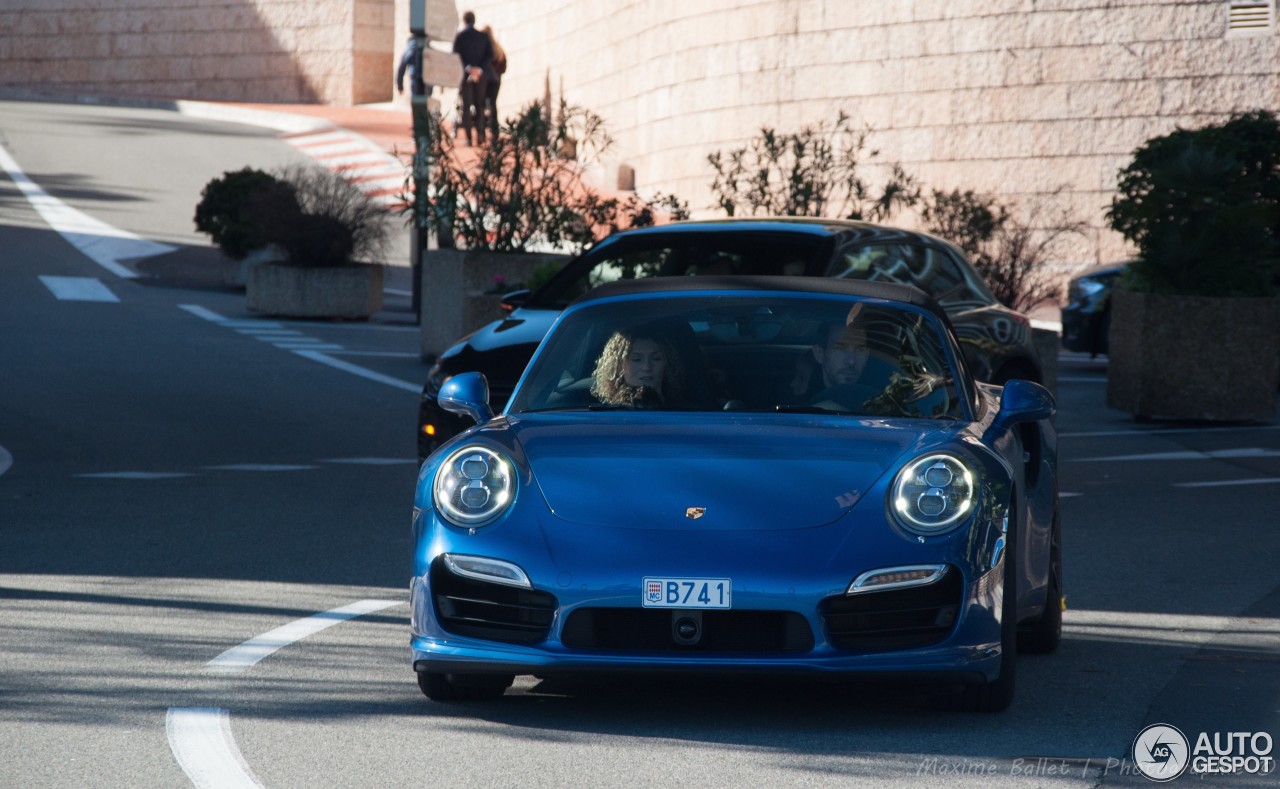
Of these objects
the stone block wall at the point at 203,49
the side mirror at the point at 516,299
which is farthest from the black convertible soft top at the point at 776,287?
the stone block wall at the point at 203,49

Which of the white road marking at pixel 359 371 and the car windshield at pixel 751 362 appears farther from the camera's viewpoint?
the white road marking at pixel 359 371

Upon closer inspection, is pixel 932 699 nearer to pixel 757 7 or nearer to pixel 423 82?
pixel 423 82

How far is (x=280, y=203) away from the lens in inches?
824

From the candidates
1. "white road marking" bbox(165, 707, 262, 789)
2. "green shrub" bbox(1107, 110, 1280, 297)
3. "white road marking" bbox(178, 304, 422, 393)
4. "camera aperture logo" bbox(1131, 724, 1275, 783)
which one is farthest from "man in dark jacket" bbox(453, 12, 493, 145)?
"camera aperture logo" bbox(1131, 724, 1275, 783)

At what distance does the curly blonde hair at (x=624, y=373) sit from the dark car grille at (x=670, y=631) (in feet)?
3.23

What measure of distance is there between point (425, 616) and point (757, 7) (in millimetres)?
24951

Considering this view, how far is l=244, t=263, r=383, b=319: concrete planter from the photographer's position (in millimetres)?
21062

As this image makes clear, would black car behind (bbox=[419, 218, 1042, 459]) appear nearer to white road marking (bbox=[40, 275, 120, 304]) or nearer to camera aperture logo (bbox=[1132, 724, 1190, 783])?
camera aperture logo (bbox=[1132, 724, 1190, 783])

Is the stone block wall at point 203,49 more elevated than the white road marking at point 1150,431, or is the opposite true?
the stone block wall at point 203,49

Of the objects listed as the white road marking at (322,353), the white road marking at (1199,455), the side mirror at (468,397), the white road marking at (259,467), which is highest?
the side mirror at (468,397)

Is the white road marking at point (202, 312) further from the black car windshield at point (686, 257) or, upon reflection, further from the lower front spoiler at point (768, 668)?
the lower front spoiler at point (768, 668)

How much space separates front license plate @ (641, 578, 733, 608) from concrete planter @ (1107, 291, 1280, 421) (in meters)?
10.3

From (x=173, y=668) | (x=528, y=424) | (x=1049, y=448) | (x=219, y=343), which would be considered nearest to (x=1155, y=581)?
(x=1049, y=448)

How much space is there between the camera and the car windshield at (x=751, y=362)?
19.7 ft
